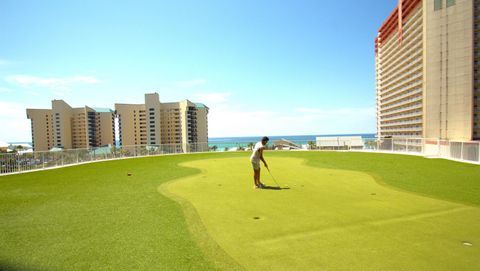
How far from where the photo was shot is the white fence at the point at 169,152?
12.2 meters

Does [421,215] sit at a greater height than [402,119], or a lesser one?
lesser

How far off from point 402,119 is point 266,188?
69261 millimetres

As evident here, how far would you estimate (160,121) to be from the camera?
86750 mm

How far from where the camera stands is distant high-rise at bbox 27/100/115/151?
287ft

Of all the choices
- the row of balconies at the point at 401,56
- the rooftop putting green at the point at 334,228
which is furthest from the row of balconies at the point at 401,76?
the rooftop putting green at the point at 334,228

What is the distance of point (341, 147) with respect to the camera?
24641 mm

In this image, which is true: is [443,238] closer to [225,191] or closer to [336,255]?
[336,255]

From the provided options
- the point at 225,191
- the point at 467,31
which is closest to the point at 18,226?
the point at 225,191

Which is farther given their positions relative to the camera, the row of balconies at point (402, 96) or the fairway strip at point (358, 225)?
the row of balconies at point (402, 96)

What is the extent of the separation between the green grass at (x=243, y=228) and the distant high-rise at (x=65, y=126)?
3867 inches

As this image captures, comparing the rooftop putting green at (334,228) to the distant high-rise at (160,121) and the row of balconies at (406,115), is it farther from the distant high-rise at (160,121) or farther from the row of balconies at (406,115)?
the distant high-rise at (160,121)

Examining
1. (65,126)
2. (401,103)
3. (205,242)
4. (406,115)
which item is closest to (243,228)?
(205,242)

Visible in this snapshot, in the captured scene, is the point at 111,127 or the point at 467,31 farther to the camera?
the point at 111,127

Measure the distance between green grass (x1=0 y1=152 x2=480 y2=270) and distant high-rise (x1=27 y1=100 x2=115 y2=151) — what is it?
9821 centimetres
